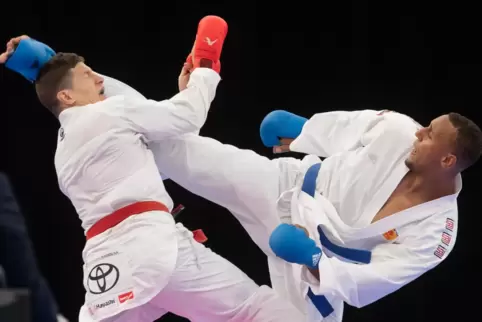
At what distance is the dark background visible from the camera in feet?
14.3

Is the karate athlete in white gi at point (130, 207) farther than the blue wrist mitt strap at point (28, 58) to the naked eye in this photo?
No

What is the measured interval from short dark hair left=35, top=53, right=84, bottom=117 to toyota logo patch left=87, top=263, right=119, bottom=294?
0.58 meters

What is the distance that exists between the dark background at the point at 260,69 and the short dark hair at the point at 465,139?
1.61 m

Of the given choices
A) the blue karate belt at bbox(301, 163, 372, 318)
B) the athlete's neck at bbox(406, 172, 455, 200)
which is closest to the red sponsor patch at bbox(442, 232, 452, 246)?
the athlete's neck at bbox(406, 172, 455, 200)

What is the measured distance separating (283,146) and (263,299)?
63 centimetres

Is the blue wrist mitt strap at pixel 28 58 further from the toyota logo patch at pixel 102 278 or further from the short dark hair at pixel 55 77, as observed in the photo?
the toyota logo patch at pixel 102 278

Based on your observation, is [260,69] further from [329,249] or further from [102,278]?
[102,278]

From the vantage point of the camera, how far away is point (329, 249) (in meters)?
2.84

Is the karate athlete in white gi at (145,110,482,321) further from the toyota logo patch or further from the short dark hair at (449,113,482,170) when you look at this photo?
the toyota logo patch

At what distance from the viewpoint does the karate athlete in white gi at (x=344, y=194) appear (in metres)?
2.69

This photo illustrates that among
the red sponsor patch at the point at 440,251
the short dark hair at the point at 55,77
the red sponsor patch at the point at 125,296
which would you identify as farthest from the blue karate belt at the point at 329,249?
the short dark hair at the point at 55,77

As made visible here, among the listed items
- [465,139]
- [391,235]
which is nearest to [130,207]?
[391,235]

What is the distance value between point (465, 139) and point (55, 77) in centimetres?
141

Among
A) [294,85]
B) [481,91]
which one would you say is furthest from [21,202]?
[481,91]
